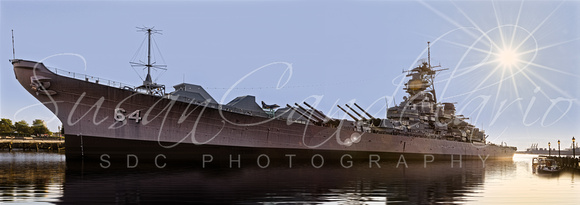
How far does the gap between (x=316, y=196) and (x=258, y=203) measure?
241cm

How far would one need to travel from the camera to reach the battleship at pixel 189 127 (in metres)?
23.4

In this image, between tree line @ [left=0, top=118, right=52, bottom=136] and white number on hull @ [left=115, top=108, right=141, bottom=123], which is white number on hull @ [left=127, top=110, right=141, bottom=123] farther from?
tree line @ [left=0, top=118, right=52, bottom=136]

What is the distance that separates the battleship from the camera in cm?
2344

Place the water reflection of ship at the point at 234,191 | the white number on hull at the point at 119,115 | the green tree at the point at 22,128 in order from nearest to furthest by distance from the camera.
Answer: the water reflection of ship at the point at 234,191, the white number on hull at the point at 119,115, the green tree at the point at 22,128

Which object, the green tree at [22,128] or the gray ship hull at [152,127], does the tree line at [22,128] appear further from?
the gray ship hull at [152,127]

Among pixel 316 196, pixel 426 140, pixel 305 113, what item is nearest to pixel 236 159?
pixel 305 113

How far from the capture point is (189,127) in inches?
1071

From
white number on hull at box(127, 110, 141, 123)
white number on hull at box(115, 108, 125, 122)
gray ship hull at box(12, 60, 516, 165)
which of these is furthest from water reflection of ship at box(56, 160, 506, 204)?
white number on hull at box(127, 110, 141, 123)

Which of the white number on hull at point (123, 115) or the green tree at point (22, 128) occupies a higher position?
the white number on hull at point (123, 115)

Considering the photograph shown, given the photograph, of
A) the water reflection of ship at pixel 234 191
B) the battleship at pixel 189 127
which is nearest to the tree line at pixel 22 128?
the battleship at pixel 189 127

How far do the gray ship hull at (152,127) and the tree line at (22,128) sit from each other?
327 ft

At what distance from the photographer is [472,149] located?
58781 millimetres

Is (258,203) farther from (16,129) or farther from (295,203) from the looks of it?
(16,129)

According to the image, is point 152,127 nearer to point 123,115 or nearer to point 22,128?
point 123,115
